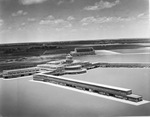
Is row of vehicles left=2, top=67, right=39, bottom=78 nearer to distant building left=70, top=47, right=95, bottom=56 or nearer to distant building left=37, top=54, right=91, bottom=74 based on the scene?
distant building left=37, top=54, right=91, bottom=74

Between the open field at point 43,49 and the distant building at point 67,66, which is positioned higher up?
the open field at point 43,49

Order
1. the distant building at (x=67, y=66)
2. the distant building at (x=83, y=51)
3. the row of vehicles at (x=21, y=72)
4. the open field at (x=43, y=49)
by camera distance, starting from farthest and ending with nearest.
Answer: the distant building at (x=67, y=66) → the distant building at (x=83, y=51) → the row of vehicles at (x=21, y=72) → the open field at (x=43, y=49)

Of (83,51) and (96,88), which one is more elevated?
(83,51)

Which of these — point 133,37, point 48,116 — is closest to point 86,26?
point 133,37

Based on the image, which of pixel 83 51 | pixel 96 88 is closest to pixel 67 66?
A: pixel 83 51

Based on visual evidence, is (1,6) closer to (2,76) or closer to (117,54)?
(2,76)

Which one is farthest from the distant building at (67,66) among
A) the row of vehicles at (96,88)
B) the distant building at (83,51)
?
the row of vehicles at (96,88)

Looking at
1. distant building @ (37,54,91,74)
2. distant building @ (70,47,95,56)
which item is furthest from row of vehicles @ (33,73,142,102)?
distant building @ (70,47,95,56)

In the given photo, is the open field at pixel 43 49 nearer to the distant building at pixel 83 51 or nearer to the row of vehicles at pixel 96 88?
the distant building at pixel 83 51

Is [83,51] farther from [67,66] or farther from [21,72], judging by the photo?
[21,72]

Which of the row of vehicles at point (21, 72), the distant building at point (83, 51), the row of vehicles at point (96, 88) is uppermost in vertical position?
the distant building at point (83, 51)
